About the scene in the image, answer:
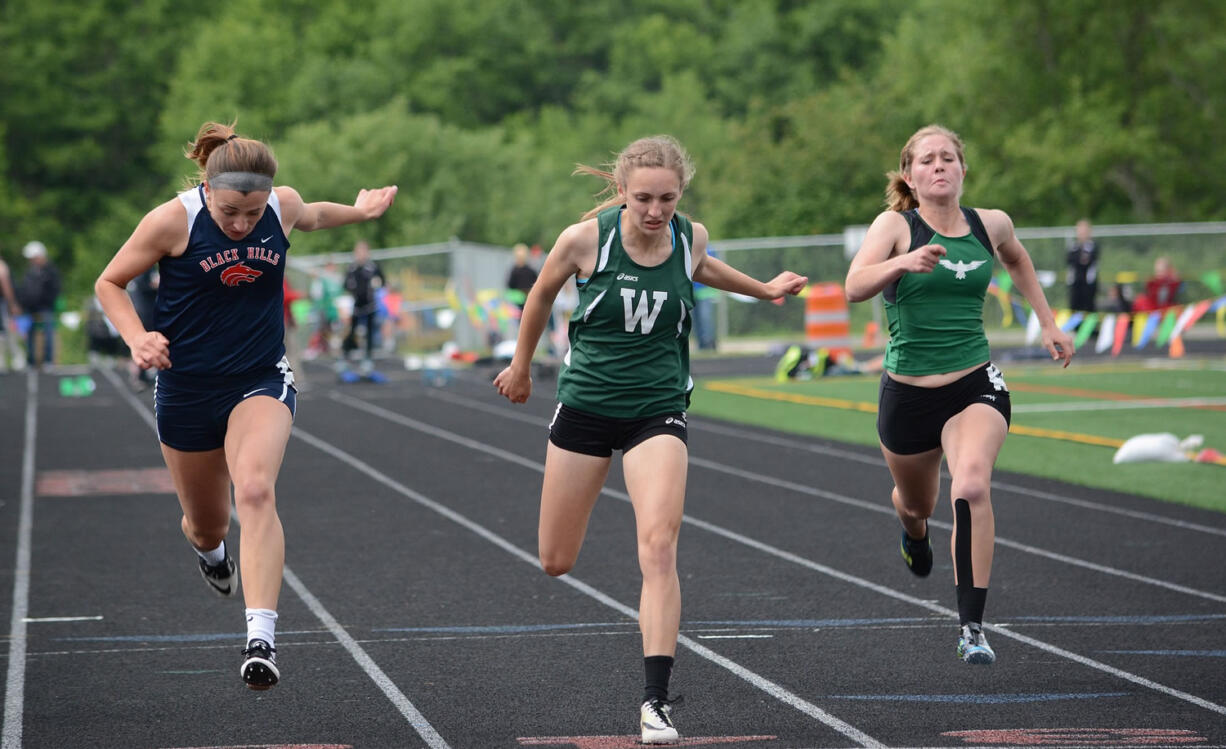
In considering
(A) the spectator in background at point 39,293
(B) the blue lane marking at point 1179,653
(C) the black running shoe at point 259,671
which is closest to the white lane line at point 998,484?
(B) the blue lane marking at point 1179,653

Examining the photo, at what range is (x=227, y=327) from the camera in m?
5.96

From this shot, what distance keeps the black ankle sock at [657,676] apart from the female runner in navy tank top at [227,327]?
4.06ft

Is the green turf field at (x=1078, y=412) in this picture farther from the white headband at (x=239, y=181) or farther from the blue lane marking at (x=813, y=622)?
the white headband at (x=239, y=181)

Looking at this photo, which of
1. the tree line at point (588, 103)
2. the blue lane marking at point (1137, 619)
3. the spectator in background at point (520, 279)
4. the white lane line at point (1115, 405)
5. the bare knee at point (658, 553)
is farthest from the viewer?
the tree line at point (588, 103)

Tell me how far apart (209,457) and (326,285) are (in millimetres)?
24552

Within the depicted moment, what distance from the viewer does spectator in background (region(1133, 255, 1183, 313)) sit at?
98.1 ft

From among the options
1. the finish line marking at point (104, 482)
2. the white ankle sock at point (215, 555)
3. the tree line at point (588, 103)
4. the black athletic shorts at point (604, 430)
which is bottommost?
the finish line marking at point (104, 482)

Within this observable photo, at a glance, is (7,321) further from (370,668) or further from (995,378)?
(995,378)

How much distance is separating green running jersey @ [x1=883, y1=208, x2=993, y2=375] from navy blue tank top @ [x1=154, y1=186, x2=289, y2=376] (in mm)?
2323

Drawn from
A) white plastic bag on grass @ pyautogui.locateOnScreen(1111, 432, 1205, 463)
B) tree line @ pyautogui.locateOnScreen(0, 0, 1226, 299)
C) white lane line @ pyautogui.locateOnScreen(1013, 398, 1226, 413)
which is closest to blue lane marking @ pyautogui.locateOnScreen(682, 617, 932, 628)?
white plastic bag on grass @ pyautogui.locateOnScreen(1111, 432, 1205, 463)

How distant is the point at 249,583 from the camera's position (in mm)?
5676

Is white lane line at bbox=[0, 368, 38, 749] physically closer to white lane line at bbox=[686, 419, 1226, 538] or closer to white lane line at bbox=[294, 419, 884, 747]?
white lane line at bbox=[294, 419, 884, 747]

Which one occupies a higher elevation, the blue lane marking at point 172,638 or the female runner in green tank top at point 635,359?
the female runner in green tank top at point 635,359

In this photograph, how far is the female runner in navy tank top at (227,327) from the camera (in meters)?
5.74
